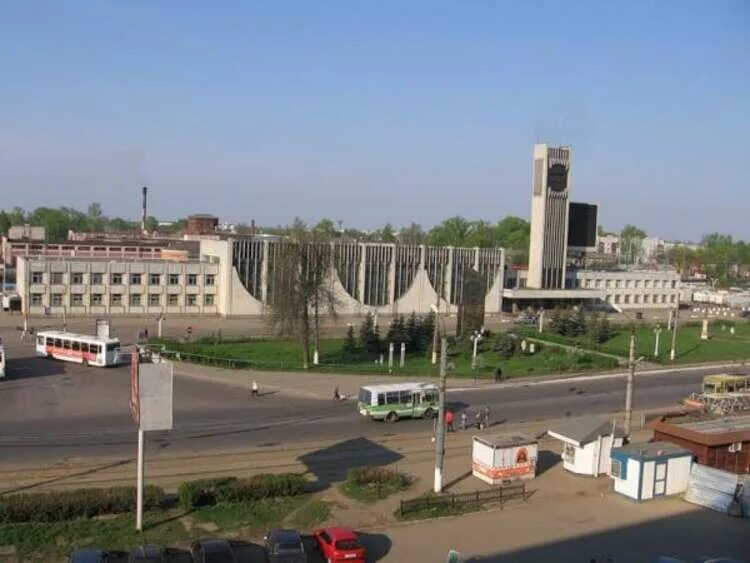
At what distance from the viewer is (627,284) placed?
3836 inches

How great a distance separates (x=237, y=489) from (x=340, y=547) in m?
4.62

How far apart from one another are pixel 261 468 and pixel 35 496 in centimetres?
726

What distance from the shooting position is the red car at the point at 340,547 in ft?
58.0

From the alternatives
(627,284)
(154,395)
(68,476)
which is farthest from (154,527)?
(627,284)

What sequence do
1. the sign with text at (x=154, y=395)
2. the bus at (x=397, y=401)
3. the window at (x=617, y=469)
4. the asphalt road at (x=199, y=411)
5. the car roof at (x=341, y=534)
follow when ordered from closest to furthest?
the car roof at (x=341, y=534) < the sign with text at (x=154, y=395) < the window at (x=617, y=469) < the asphalt road at (x=199, y=411) < the bus at (x=397, y=401)

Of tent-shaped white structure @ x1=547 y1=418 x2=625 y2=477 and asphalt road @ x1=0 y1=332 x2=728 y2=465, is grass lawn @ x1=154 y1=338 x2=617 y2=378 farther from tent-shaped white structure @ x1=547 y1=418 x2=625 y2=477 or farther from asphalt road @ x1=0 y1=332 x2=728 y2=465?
tent-shaped white structure @ x1=547 y1=418 x2=625 y2=477

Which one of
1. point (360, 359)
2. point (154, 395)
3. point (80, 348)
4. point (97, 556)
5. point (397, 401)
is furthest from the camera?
point (360, 359)

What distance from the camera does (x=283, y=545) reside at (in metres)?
17.5

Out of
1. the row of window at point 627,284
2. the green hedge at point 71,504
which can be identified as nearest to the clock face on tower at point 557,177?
the row of window at point 627,284

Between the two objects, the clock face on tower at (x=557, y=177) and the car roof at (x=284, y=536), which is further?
the clock face on tower at (x=557, y=177)

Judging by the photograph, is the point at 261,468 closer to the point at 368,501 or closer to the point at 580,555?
the point at 368,501

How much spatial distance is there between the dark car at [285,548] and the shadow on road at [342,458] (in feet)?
19.2

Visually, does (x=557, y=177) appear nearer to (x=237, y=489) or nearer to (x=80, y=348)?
(x=80, y=348)

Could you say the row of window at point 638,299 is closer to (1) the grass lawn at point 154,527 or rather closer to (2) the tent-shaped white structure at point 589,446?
(2) the tent-shaped white structure at point 589,446
